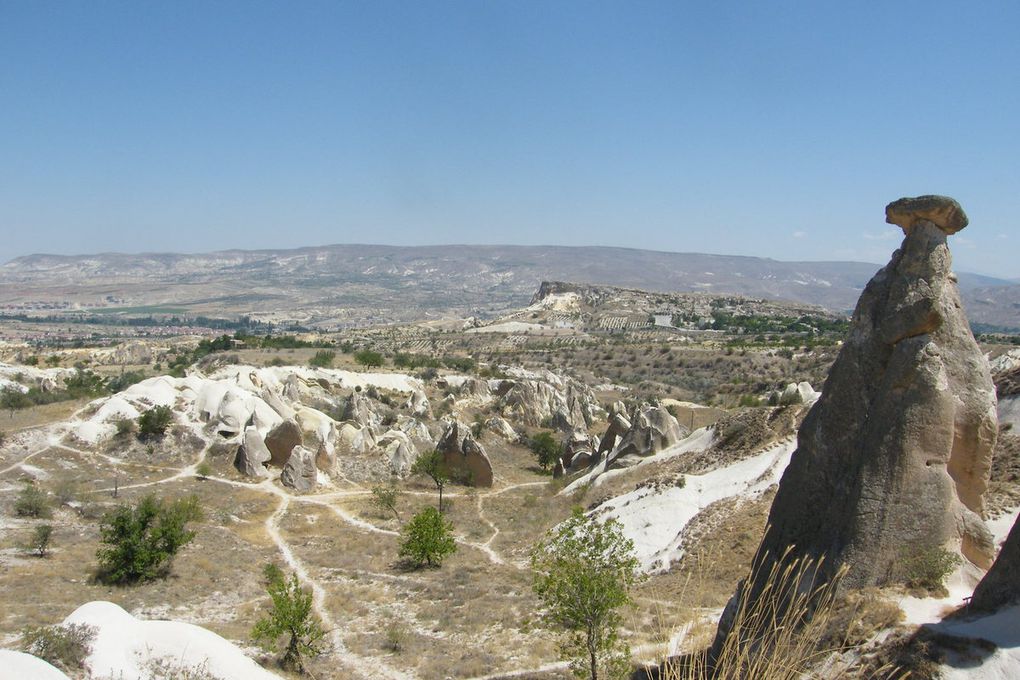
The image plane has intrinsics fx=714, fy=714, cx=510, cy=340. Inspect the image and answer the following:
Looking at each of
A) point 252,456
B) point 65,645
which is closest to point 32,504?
point 252,456

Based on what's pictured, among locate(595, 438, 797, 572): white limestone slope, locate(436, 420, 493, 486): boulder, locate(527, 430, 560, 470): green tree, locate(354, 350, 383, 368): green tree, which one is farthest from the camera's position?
locate(354, 350, 383, 368): green tree

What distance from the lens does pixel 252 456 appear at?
30.9 metres

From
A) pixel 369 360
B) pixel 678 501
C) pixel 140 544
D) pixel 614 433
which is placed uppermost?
pixel 678 501

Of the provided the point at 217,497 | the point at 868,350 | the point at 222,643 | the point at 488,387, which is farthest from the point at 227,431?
the point at 868,350

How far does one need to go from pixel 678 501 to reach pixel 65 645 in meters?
14.8

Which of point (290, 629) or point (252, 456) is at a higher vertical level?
point (290, 629)

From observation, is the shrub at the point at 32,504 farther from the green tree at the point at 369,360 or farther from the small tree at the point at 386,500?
the green tree at the point at 369,360

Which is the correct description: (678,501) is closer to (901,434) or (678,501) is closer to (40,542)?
(901,434)

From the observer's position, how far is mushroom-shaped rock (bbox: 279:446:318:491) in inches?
1171

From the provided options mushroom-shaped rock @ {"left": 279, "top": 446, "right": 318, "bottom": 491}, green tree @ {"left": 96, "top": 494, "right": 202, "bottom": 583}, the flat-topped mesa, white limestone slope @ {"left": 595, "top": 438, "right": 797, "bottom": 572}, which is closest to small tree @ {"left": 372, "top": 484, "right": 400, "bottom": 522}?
mushroom-shaped rock @ {"left": 279, "top": 446, "right": 318, "bottom": 491}

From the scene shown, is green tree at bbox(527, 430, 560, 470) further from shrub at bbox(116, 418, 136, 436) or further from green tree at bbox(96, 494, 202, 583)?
green tree at bbox(96, 494, 202, 583)

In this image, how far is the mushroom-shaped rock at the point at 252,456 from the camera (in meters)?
30.7

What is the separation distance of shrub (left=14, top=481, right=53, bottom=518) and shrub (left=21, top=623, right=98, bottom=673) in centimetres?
1422

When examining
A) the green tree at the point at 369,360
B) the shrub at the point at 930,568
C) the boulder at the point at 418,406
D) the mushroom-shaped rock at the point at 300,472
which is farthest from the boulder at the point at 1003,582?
the green tree at the point at 369,360
